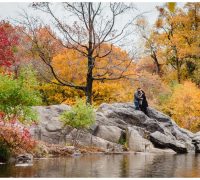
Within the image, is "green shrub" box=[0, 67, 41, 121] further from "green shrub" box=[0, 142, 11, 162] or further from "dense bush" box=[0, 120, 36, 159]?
"green shrub" box=[0, 142, 11, 162]

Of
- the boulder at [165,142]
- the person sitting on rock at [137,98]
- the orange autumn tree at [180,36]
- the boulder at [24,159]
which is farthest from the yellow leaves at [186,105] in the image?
the boulder at [24,159]

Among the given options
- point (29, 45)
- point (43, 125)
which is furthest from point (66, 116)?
point (29, 45)

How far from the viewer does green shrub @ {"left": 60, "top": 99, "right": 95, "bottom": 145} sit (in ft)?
80.8

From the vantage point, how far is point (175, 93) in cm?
4056

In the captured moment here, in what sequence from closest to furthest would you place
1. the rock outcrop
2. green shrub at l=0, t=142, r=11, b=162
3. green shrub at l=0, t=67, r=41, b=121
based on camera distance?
green shrub at l=0, t=142, r=11, b=162 → green shrub at l=0, t=67, r=41, b=121 → the rock outcrop

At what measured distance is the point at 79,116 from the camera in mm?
24688

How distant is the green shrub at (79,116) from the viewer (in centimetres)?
2462

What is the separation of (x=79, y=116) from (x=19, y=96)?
522cm

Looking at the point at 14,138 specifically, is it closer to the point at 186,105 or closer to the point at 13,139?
the point at 13,139

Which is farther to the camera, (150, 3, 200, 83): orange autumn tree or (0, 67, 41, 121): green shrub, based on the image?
(150, 3, 200, 83): orange autumn tree

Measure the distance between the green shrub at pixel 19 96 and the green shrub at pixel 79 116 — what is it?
458cm

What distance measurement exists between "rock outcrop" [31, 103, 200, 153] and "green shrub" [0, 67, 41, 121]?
4.38 metres

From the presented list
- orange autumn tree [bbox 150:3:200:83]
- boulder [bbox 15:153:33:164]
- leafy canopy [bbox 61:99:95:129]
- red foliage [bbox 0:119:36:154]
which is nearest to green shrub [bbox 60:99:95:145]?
leafy canopy [bbox 61:99:95:129]

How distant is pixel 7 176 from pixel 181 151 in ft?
54.8
